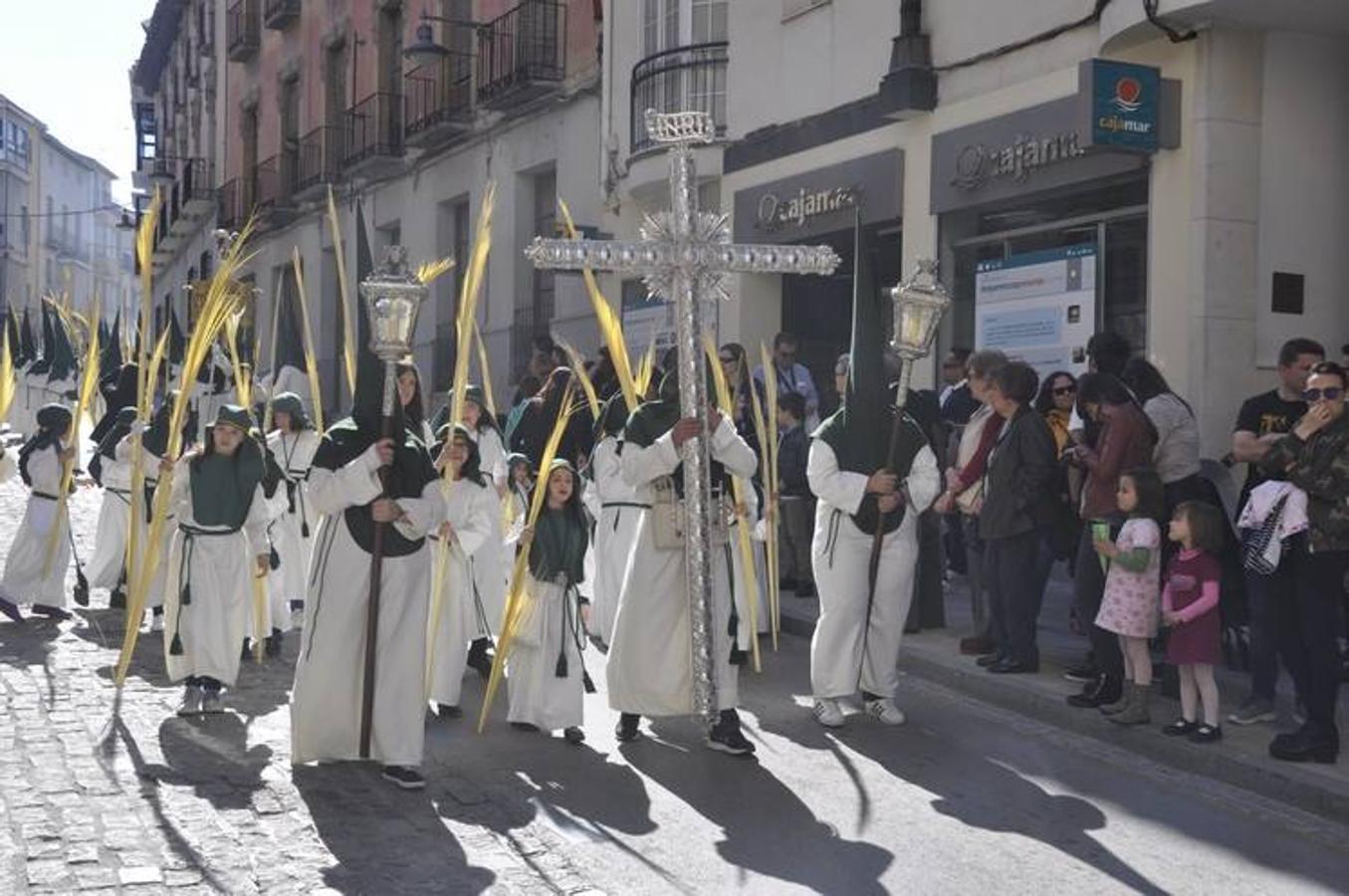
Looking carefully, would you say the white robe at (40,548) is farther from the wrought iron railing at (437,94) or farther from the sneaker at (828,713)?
the wrought iron railing at (437,94)

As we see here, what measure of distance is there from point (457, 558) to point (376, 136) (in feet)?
61.1

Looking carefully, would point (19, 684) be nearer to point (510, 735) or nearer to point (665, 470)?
point (510, 735)

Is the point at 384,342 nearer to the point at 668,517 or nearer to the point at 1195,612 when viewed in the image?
the point at 668,517

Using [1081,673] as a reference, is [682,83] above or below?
above

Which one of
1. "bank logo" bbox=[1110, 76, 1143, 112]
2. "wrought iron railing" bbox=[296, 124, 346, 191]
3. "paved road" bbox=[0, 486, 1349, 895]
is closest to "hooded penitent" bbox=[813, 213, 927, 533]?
"paved road" bbox=[0, 486, 1349, 895]

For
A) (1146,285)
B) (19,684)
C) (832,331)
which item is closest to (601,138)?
(832,331)

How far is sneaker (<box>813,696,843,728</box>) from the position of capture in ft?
26.7

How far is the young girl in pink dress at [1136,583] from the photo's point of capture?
25.8 feet

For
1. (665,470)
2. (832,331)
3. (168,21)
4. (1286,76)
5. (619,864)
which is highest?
(168,21)

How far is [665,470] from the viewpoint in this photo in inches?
297

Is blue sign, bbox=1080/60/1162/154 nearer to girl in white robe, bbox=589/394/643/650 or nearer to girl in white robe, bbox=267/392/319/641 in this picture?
girl in white robe, bbox=589/394/643/650

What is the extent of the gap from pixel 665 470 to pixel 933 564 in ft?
11.9

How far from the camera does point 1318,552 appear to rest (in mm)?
7121

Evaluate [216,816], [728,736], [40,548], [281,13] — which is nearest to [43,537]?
[40,548]
